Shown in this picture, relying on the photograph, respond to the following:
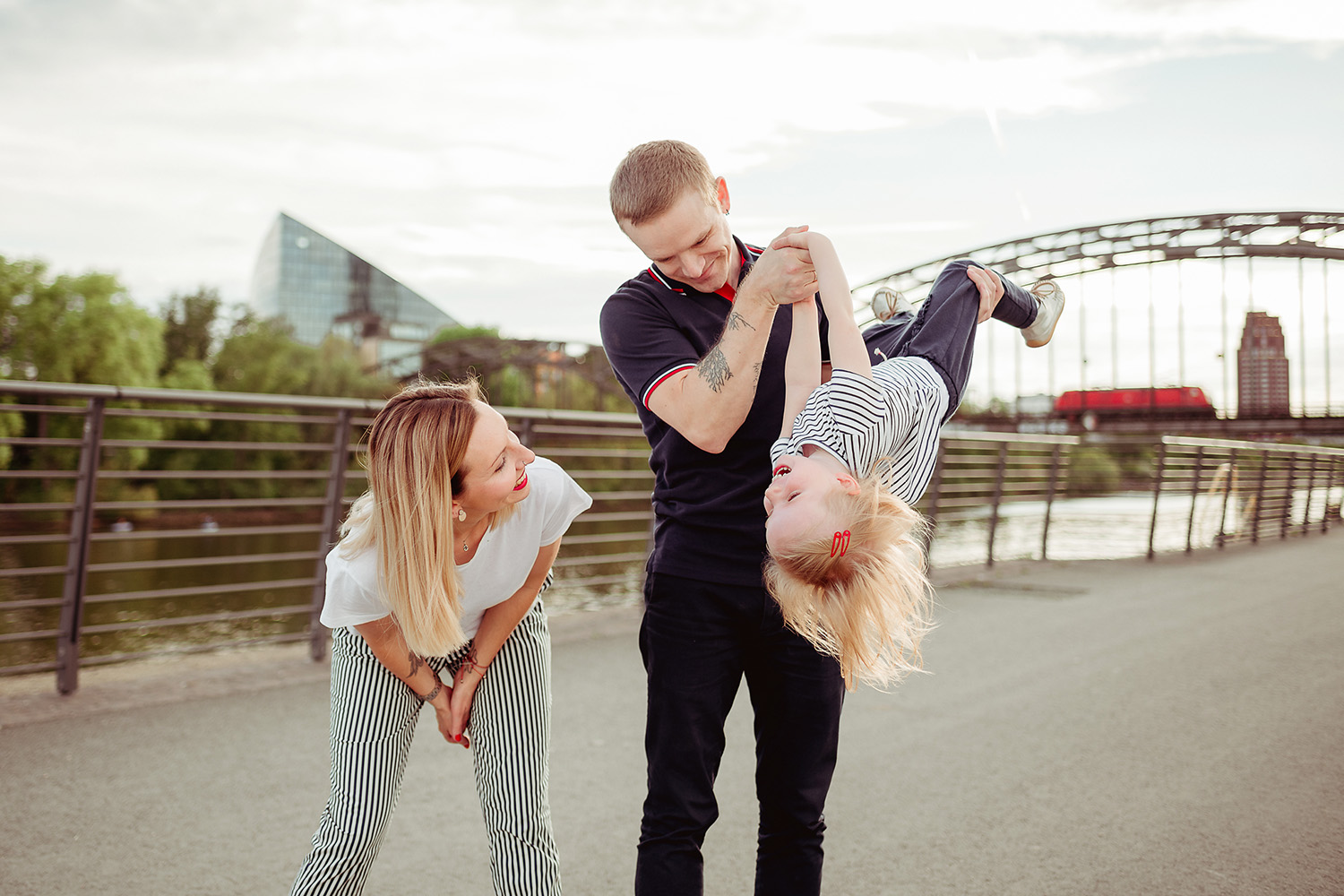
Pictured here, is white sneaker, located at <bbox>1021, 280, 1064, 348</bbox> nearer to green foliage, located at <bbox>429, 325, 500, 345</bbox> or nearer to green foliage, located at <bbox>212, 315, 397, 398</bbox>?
green foliage, located at <bbox>212, 315, 397, 398</bbox>

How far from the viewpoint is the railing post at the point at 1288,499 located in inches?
488

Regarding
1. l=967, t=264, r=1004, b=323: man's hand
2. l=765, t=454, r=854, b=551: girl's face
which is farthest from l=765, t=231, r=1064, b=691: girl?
l=967, t=264, r=1004, b=323: man's hand

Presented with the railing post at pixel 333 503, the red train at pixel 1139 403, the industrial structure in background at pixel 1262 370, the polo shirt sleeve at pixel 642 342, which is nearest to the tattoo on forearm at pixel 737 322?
the polo shirt sleeve at pixel 642 342

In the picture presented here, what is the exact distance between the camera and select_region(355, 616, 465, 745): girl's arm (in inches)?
70.9

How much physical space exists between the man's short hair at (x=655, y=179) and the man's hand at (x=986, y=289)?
2.61ft

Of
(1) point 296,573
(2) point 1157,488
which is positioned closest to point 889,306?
(2) point 1157,488

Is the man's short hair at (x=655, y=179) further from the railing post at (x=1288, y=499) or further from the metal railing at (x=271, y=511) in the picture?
the railing post at (x=1288, y=499)

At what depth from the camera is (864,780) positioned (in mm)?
3365

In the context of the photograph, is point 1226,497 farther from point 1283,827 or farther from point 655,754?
point 655,754

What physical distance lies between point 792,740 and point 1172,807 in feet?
6.61

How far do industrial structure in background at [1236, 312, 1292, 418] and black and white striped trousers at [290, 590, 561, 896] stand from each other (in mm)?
29407

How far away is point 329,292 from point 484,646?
106841 millimetres

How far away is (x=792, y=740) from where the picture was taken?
180cm

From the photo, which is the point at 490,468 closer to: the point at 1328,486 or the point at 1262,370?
the point at 1328,486
